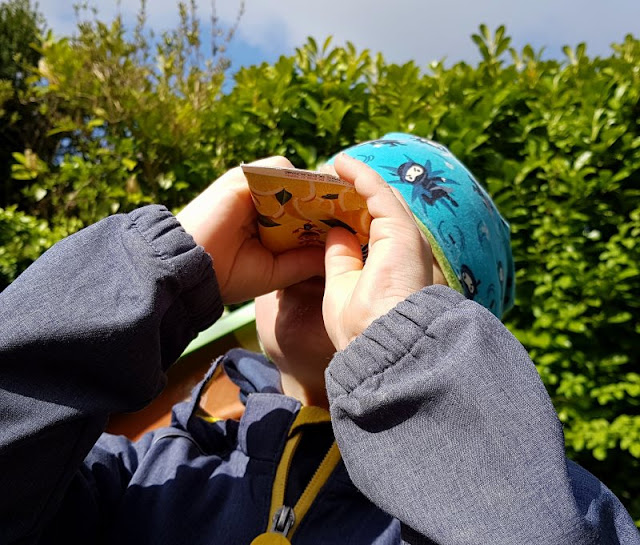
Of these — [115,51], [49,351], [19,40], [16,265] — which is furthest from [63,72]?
[19,40]

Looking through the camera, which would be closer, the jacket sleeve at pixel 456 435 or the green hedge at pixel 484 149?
the jacket sleeve at pixel 456 435

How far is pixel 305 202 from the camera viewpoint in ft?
4.25

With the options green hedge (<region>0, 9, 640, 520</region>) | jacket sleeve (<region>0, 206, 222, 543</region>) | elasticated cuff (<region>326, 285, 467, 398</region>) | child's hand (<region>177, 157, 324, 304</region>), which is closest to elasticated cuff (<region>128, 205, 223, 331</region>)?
jacket sleeve (<region>0, 206, 222, 543</region>)

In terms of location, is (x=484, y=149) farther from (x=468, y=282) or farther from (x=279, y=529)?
(x=279, y=529)

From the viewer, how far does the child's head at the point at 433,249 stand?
1.48 meters

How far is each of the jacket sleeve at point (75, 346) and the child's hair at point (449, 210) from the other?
559 millimetres

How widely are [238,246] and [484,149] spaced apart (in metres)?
1.98

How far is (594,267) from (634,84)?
3.10 ft

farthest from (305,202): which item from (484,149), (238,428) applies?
(484,149)

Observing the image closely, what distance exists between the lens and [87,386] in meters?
1.17

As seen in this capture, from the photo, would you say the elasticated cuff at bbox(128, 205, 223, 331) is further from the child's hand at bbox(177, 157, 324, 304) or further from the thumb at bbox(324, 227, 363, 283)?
the thumb at bbox(324, 227, 363, 283)

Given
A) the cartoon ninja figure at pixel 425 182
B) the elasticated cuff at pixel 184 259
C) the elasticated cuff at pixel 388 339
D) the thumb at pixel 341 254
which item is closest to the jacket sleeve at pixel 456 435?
the elasticated cuff at pixel 388 339

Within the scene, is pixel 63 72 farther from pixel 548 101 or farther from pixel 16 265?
pixel 548 101

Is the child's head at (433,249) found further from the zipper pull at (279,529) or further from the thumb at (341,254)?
the zipper pull at (279,529)
